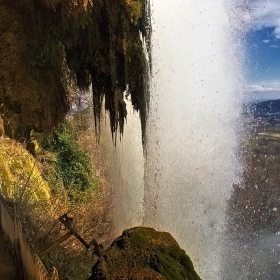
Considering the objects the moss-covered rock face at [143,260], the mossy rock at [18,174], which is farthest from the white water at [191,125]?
the moss-covered rock face at [143,260]

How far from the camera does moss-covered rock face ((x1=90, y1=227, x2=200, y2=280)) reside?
154 inches

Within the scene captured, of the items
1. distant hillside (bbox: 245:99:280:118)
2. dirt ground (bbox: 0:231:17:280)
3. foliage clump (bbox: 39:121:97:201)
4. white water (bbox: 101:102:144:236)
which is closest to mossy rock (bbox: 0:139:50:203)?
foliage clump (bbox: 39:121:97:201)

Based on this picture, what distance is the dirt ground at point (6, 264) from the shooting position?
21.3 ft

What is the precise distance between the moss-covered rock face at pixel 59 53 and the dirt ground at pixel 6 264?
1.97 m

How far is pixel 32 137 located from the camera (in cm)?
1319

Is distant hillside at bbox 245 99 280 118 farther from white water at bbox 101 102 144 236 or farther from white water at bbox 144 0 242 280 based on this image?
white water at bbox 101 102 144 236

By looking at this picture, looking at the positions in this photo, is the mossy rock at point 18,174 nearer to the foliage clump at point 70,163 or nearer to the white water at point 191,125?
the foliage clump at point 70,163

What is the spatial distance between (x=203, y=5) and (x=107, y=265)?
13.3 m

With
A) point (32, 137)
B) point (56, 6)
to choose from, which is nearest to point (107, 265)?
point (56, 6)

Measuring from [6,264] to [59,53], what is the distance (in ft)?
10.6

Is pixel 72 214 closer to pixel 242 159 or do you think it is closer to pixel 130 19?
pixel 130 19

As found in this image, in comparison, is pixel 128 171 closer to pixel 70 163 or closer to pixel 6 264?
pixel 70 163

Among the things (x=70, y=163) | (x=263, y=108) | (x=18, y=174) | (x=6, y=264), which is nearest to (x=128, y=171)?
(x=70, y=163)

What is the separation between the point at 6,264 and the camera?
682 cm
